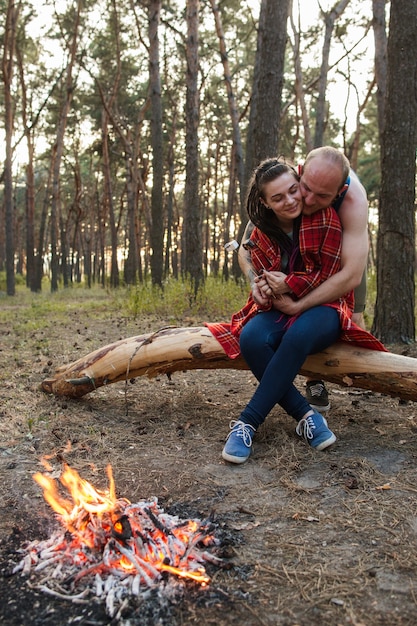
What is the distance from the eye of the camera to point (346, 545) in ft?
7.47

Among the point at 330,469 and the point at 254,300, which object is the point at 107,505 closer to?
the point at 330,469

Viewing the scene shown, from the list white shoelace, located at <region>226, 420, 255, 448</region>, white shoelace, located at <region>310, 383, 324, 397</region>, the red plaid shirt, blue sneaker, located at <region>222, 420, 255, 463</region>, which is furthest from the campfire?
white shoelace, located at <region>310, 383, 324, 397</region>

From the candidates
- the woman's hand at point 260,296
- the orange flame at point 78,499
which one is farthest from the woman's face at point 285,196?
the orange flame at point 78,499

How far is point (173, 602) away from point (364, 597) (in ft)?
2.22

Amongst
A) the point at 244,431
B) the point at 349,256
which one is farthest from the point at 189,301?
the point at 244,431

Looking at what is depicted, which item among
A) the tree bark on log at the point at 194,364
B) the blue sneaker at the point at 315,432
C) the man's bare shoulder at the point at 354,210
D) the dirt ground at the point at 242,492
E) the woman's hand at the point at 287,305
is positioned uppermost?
the man's bare shoulder at the point at 354,210

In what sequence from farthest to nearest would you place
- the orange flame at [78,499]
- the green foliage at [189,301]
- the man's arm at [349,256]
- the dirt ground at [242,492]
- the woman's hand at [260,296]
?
1. the green foliage at [189,301]
2. the woman's hand at [260,296]
3. the man's arm at [349,256]
4. the orange flame at [78,499]
5. the dirt ground at [242,492]

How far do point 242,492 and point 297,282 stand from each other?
1303 millimetres

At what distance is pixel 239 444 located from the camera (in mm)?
3141

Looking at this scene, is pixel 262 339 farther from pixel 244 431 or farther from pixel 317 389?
pixel 317 389

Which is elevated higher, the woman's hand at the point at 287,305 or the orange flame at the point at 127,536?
the woman's hand at the point at 287,305

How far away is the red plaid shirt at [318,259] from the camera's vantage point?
3.29 meters

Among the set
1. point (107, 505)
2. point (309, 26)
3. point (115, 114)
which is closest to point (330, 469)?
point (107, 505)

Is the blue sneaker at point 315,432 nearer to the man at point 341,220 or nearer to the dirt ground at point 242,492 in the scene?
the dirt ground at point 242,492
